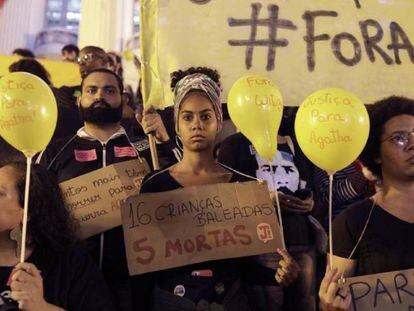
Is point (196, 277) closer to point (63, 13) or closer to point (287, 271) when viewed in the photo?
point (287, 271)

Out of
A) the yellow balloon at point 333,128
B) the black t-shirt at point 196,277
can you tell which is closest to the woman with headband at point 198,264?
the black t-shirt at point 196,277

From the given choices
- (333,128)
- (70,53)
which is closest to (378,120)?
(333,128)

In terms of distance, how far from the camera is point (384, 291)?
1.85 m

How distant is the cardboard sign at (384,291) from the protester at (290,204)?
1.29ft

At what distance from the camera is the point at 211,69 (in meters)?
2.48

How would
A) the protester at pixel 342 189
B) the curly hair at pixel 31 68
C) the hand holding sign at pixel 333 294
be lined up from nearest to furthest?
the hand holding sign at pixel 333 294 < the protester at pixel 342 189 < the curly hair at pixel 31 68

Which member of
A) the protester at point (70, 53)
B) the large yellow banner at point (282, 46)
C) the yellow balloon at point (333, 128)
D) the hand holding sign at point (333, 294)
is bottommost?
the hand holding sign at point (333, 294)

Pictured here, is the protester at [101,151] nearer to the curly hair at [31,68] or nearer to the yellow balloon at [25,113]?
the yellow balloon at [25,113]

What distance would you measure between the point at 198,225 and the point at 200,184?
0.57ft

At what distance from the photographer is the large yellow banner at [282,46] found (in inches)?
97.2

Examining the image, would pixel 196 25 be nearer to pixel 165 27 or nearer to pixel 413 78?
pixel 165 27

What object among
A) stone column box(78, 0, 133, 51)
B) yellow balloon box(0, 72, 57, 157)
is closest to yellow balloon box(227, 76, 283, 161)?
yellow balloon box(0, 72, 57, 157)

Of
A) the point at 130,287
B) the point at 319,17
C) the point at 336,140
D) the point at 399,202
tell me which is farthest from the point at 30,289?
the point at 319,17

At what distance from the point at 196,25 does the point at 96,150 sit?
2.36 ft
